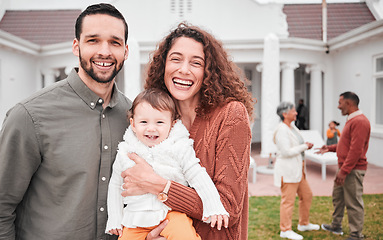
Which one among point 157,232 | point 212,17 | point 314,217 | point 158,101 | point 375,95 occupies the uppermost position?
point 212,17

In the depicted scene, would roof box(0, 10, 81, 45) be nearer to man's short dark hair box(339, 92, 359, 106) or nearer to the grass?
the grass

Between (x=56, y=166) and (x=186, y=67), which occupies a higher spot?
(x=186, y=67)

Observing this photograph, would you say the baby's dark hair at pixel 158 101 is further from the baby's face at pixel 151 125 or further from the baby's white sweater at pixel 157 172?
the baby's white sweater at pixel 157 172

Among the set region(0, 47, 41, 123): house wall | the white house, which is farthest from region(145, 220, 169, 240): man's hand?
region(0, 47, 41, 123): house wall

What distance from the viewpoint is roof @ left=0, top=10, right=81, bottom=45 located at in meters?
14.0

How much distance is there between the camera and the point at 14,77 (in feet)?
35.4

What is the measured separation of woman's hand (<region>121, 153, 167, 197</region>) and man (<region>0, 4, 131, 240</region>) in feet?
0.49

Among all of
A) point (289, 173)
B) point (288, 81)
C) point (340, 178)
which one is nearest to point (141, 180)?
point (289, 173)

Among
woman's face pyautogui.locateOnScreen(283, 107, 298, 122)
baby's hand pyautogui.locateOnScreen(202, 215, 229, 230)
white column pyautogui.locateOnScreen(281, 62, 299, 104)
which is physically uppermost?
white column pyautogui.locateOnScreen(281, 62, 299, 104)

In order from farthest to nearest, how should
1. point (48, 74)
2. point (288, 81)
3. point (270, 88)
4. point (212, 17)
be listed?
point (48, 74) < point (212, 17) < point (288, 81) < point (270, 88)

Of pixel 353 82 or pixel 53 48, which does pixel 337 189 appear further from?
pixel 53 48

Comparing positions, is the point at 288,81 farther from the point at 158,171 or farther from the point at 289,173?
the point at 158,171

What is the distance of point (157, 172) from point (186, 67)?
63cm

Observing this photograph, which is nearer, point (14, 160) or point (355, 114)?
point (14, 160)
